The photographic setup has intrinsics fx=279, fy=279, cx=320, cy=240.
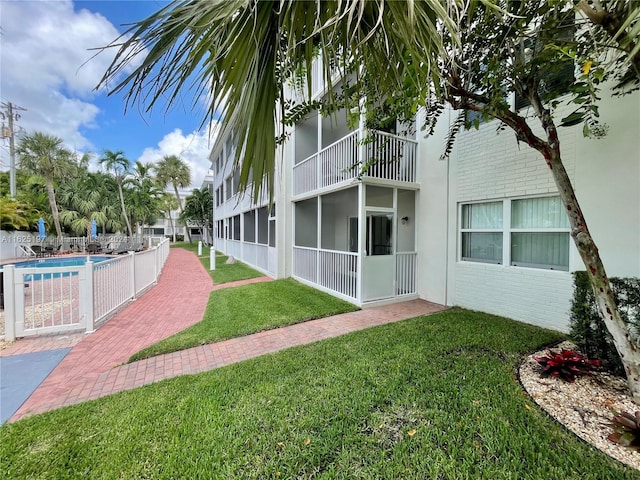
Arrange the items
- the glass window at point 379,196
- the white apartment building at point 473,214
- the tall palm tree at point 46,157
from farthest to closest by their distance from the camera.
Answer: the tall palm tree at point 46,157
the glass window at point 379,196
the white apartment building at point 473,214

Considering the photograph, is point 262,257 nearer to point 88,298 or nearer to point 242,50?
point 88,298

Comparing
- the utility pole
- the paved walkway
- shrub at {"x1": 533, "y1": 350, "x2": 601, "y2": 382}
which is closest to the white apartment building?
the paved walkway

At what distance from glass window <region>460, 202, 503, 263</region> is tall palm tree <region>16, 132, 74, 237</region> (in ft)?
103

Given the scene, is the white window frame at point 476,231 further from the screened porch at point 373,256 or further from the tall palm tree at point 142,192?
the tall palm tree at point 142,192

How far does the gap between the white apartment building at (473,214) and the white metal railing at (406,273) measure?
33mm

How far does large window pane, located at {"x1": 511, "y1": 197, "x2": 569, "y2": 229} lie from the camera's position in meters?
5.45

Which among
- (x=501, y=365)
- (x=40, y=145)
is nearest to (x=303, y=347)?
(x=501, y=365)

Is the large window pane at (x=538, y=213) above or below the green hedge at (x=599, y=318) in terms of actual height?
above

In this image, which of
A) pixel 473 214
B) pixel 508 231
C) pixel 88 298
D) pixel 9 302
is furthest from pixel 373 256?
pixel 9 302

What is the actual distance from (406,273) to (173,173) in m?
43.9

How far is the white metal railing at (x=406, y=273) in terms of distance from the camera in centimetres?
813

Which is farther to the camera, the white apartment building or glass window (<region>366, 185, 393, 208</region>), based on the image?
glass window (<region>366, 185, 393, 208</region>)

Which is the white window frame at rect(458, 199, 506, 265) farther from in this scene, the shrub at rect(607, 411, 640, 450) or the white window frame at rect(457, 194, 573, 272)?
the shrub at rect(607, 411, 640, 450)

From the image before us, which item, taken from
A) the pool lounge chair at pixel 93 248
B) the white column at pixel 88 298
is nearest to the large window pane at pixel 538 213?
the white column at pixel 88 298
